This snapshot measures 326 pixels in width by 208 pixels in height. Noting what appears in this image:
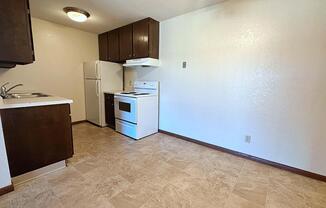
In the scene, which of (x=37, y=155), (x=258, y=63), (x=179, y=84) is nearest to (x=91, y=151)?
(x=37, y=155)

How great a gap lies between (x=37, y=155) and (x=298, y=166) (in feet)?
11.0

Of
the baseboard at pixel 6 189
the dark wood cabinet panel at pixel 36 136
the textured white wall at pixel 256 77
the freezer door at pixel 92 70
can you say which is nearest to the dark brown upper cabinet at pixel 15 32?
the dark wood cabinet panel at pixel 36 136

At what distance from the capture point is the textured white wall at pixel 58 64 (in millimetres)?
3287

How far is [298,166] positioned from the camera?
212 cm

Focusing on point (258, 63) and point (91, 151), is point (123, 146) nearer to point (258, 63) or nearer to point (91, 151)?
point (91, 151)

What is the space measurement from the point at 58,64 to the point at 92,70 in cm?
75

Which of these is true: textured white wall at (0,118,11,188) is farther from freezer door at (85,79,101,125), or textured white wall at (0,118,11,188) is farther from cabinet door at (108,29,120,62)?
cabinet door at (108,29,120,62)

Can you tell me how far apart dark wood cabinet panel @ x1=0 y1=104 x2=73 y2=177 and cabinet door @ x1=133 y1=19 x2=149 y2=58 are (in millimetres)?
1882

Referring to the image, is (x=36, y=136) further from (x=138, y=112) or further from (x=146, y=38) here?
(x=146, y=38)

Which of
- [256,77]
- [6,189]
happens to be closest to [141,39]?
[256,77]

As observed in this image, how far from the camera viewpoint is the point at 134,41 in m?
3.44

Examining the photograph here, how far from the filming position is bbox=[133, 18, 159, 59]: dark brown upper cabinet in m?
3.19

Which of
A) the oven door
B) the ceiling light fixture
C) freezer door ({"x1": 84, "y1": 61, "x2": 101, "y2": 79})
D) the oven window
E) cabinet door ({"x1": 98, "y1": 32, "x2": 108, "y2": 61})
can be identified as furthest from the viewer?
cabinet door ({"x1": 98, "y1": 32, "x2": 108, "y2": 61})

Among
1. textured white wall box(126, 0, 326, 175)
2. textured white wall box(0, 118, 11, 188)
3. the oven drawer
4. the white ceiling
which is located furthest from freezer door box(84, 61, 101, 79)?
textured white wall box(0, 118, 11, 188)
